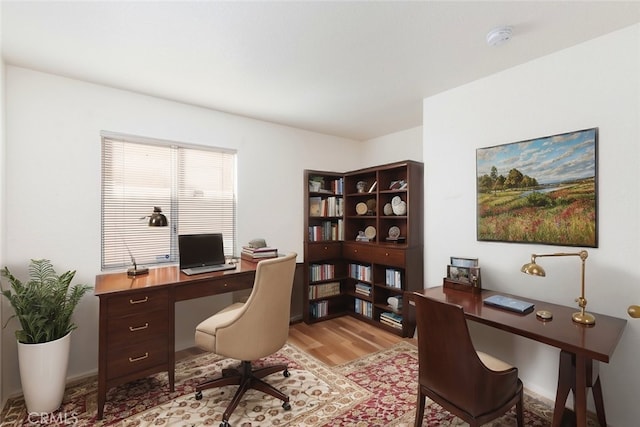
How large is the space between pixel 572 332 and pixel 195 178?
321cm

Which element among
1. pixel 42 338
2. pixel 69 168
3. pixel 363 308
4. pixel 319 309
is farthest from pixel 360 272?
pixel 69 168

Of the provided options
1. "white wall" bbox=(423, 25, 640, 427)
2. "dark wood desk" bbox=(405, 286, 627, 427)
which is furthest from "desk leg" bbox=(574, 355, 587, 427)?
"white wall" bbox=(423, 25, 640, 427)

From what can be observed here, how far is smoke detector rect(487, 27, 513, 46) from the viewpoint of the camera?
174 centimetres

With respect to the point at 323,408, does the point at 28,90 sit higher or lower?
higher

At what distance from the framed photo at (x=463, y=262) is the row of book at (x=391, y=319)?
1.09m

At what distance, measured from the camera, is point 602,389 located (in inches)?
74.2

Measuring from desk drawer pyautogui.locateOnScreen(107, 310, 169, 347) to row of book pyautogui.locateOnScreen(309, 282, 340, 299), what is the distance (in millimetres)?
1864

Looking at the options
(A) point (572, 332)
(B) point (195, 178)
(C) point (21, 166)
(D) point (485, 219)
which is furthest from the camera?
(B) point (195, 178)

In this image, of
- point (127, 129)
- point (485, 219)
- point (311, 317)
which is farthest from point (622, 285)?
point (127, 129)

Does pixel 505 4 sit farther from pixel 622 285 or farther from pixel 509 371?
pixel 509 371

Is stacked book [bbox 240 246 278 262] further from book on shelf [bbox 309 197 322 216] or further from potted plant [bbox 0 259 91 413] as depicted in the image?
potted plant [bbox 0 259 91 413]

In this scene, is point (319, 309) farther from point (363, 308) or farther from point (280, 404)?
point (280, 404)

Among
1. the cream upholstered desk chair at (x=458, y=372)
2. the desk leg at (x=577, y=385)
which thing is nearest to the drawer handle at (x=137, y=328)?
the cream upholstered desk chair at (x=458, y=372)

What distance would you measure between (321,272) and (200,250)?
5.30ft
